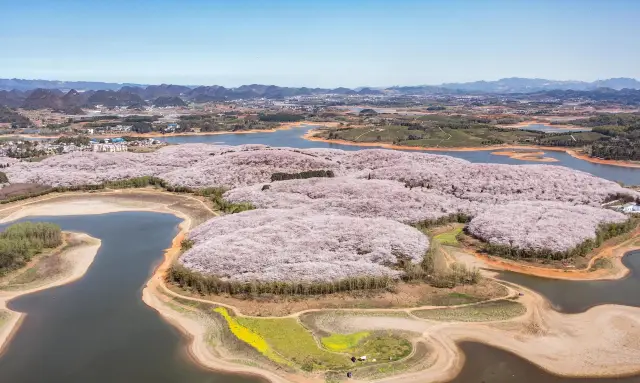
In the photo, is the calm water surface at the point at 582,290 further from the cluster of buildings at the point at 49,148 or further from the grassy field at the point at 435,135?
the cluster of buildings at the point at 49,148

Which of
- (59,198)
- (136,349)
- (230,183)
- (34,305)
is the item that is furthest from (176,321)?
(59,198)

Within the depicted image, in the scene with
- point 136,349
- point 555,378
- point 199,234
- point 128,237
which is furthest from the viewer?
point 128,237

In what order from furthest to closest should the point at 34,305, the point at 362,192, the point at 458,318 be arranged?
the point at 362,192, the point at 34,305, the point at 458,318

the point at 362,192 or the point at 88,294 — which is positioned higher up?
the point at 362,192

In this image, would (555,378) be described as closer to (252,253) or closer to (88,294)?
(252,253)

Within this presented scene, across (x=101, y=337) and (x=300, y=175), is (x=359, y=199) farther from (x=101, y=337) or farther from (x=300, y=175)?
(x=101, y=337)

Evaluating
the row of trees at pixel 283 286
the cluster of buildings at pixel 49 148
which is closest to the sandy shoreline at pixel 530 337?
the row of trees at pixel 283 286

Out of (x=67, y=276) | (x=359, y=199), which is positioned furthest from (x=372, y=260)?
(x=67, y=276)
